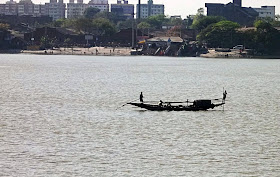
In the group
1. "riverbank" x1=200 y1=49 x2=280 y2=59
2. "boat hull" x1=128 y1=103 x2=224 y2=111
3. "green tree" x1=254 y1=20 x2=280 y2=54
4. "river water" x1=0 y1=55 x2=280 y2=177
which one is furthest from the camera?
"riverbank" x1=200 y1=49 x2=280 y2=59

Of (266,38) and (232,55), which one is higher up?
(266,38)

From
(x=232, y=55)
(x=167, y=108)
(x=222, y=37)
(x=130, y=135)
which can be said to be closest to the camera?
(x=130, y=135)

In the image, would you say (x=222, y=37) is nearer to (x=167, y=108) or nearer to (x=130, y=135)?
(x=167, y=108)

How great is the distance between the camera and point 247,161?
1529 inches

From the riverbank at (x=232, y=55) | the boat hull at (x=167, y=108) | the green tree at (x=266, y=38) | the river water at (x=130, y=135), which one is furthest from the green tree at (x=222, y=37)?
the boat hull at (x=167, y=108)

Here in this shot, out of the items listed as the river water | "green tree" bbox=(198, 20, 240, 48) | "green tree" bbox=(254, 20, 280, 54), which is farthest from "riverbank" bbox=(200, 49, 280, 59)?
the river water

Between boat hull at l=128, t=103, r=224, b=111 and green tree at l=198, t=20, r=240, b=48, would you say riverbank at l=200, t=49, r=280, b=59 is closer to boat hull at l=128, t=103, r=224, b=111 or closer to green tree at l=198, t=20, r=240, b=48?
green tree at l=198, t=20, r=240, b=48

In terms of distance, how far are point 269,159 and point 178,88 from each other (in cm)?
4835

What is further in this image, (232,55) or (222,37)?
(222,37)

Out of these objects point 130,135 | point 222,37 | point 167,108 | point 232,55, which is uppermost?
point 222,37

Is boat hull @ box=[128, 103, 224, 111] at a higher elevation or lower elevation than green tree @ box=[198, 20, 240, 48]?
lower

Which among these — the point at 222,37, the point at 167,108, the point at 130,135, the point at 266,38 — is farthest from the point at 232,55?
the point at 130,135

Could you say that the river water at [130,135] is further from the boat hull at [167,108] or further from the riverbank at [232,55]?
the riverbank at [232,55]

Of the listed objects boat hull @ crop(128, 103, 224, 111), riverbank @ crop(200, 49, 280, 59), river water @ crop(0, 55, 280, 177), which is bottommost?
riverbank @ crop(200, 49, 280, 59)
